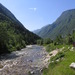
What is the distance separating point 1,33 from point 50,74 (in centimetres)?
4890

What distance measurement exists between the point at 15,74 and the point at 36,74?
3.65 m

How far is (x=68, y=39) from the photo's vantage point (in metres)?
137

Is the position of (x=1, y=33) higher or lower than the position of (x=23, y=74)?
higher

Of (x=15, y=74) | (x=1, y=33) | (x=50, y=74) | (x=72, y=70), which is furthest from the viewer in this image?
(x=1, y=33)

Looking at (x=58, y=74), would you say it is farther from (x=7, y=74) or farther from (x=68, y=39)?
(x=68, y=39)

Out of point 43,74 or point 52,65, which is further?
point 52,65

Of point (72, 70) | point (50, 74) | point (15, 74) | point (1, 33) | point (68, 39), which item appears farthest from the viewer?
point (68, 39)

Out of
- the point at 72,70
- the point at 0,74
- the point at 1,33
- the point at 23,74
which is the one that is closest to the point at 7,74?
the point at 0,74

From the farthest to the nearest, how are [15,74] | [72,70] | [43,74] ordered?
[15,74]
[43,74]
[72,70]

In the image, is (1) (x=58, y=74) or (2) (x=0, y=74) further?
(2) (x=0, y=74)

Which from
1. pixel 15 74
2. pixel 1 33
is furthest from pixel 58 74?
pixel 1 33

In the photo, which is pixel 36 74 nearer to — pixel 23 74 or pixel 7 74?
pixel 23 74

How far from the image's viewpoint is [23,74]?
87.0 ft

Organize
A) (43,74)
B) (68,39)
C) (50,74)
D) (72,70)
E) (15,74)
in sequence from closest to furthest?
(72,70)
(50,74)
(43,74)
(15,74)
(68,39)
